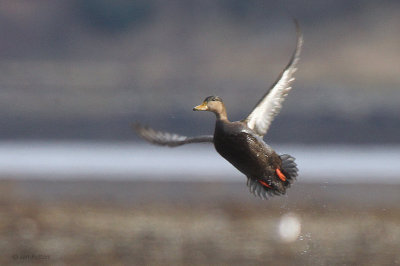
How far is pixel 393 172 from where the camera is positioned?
81.3 feet

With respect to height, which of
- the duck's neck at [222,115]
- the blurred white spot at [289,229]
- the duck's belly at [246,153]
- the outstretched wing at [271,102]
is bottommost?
the duck's belly at [246,153]

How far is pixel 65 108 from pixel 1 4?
1372cm

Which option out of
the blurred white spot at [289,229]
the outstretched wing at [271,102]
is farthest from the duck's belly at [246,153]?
A: the blurred white spot at [289,229]

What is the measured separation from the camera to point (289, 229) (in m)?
15.8

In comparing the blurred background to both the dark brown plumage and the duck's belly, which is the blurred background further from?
the duck's belly

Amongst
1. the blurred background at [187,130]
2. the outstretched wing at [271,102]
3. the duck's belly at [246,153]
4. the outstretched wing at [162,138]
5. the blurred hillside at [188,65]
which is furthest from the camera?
the blurred hillside at [188,65]

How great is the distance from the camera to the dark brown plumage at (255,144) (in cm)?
546

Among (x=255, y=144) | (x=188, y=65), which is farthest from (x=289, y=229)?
(x=188, y=65)

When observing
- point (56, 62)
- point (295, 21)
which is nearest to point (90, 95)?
point (56, 62)

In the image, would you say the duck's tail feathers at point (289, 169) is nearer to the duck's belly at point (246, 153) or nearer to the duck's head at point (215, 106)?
the duck's belly at point (246, 153)

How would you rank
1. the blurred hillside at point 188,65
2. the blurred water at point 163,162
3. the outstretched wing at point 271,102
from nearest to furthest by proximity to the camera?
the outstretched wing at point 271,102 < the blurred water at point 163,162 < the blurred hillside at point 188,65

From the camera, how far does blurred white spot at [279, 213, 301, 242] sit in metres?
15.2

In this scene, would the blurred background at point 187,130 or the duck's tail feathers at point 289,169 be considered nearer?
the duck's tail feathers at point 289,169

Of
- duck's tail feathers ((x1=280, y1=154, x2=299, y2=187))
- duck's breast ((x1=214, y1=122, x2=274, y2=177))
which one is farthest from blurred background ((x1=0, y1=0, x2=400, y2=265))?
duck's breast ((x1=214, y1=122, x2=274, y2=177))
